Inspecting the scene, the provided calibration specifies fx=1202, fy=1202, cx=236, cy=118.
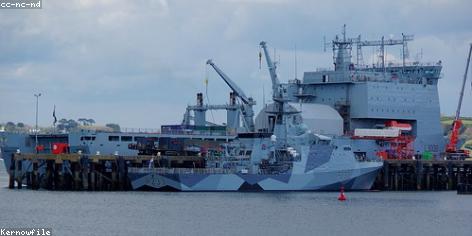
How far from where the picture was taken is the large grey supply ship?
88.9m

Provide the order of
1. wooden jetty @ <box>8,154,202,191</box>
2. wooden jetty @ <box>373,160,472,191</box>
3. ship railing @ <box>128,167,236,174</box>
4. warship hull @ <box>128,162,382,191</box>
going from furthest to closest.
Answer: wooden jetty @ <box>373,160,472,191</box>, wooden jetty @ <box>8,154,202,191</box>, ship railing @ <box>128,167,236,174</box>, warship hull @ <box>128,162,382,191</box>

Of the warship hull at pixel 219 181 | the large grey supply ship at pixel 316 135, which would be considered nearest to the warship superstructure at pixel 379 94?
the large grey supply ship at pixel 316 135

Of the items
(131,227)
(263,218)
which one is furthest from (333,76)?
(131,227)

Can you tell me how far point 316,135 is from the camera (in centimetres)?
9138

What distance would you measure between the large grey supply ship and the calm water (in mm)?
1930

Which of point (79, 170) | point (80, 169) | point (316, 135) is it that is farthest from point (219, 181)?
point (79, 170)

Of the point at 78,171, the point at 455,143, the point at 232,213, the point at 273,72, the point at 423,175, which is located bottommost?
the point at 232,213

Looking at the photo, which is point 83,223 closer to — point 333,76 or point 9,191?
point 9,191

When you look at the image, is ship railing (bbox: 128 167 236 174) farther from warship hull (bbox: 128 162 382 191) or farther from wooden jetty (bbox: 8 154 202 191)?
wooden jetty (bbox: 8 154 202 191)

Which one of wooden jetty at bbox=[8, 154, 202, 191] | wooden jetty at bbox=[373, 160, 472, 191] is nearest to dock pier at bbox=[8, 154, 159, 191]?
wooden jetty at bbox=[8, 154, 202, 191]

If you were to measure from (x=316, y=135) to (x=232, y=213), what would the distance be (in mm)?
21193

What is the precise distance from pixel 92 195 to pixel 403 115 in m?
33.9

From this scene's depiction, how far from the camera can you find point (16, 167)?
9588 centimetres

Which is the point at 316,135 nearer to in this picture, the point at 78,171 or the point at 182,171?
the point at 182,171
